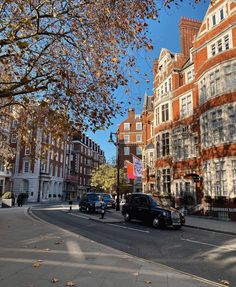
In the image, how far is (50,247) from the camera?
9.70 meters

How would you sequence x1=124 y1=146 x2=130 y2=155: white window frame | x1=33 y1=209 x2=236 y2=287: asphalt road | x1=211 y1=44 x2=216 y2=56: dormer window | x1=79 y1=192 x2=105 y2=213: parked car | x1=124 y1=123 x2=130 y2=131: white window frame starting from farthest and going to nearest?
x1=124 y1=123 x2=130 y2=131: white window frame → x1=124 y1=146 x2=130 y2=155: white window frame → x1=79 y1=192 x2=105 y2=213: parked car → x1=211 y1=44 x2=216 y2=56: dormer window → x1=33 y1=209 x2=236 y2=287: asphalt road

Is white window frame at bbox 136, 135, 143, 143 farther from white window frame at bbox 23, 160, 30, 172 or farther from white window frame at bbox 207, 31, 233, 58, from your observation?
white window frame at bbox 207, 31, 233, 58

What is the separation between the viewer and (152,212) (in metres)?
17.7

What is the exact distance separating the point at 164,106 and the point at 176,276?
29175 millimetres

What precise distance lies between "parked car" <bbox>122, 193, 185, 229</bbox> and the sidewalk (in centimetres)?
754

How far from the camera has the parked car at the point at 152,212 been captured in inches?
661

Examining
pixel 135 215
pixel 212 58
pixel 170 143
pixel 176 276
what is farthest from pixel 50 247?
pixel 170 143

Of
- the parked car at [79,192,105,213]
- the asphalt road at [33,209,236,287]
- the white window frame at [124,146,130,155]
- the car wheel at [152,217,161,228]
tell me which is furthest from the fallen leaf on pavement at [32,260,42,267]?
the white window frame at [124,146,130,155]

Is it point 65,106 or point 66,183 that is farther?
point 66,183

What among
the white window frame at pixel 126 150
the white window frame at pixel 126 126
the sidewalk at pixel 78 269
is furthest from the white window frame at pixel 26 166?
the sidewalk at pixel 78 269

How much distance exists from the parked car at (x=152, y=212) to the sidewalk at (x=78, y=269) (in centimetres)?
754

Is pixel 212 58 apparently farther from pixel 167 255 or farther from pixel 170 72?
pixel 167 255

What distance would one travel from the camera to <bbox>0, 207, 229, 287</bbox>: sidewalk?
6035 millimetres

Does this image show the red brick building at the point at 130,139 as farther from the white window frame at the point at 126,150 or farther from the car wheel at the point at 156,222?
the car wheel at the point at 156,222
